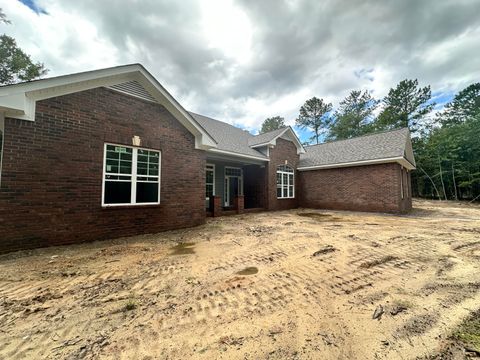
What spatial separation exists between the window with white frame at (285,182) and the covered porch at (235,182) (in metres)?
1.49

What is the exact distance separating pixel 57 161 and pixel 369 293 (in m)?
7.37

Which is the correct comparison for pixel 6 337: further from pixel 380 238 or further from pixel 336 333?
pixel 380 238

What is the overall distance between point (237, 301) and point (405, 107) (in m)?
39.5

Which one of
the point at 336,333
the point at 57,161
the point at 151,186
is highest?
the point at 57,161

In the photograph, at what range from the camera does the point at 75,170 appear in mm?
5523

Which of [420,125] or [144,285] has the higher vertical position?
[420,125]

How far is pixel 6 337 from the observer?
2.09 meters

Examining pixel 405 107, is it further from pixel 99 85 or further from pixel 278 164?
pixel 99 85

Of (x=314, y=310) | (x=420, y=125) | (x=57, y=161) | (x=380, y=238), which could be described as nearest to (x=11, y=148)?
(x=57, y=161)

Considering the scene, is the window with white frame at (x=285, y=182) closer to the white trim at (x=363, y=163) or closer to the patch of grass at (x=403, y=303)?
the white trim at (x=363, y=163)

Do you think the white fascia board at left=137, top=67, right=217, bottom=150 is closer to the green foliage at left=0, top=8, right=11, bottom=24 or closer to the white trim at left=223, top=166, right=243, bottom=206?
the white trim at left=223, top=166, right=243, bottom=206

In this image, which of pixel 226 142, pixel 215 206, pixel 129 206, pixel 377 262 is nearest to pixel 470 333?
pixel 377 262

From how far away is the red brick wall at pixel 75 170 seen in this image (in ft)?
15.7

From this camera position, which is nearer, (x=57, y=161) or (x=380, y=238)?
(x=57, y=161)
